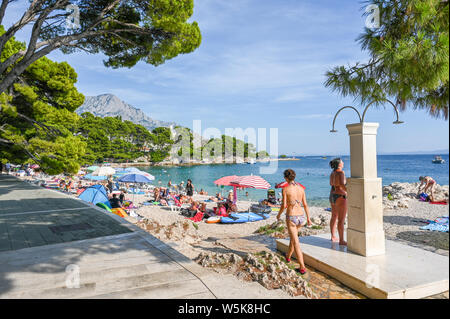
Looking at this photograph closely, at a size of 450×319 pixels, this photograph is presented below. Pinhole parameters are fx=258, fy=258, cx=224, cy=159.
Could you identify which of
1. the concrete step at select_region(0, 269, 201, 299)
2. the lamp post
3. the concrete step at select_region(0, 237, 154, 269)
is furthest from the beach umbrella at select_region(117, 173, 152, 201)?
the lamp post

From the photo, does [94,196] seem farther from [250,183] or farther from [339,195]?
[339,195]

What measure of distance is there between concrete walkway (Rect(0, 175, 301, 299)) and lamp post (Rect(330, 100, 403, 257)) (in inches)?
82.8

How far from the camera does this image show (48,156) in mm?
12172

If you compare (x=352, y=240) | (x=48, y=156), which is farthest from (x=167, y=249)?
(x=48, y=156)

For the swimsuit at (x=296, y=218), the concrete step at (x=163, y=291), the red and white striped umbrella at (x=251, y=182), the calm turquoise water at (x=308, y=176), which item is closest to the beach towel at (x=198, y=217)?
the red and white striped umbrella at (x=251, y=182)

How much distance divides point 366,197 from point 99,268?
4374 millimetres

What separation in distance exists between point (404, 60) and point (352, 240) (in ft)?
9.77

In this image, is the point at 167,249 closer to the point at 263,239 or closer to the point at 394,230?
the point at 263,239

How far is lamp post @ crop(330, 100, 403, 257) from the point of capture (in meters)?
4.34

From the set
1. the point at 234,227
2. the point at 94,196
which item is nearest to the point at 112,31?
the point at 94,196

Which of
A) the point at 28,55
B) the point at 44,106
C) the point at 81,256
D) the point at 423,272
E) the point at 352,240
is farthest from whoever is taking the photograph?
the point at 44,106

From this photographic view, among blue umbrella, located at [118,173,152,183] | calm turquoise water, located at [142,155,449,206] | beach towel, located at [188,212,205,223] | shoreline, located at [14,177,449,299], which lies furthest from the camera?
calm turquoise water, located at [142,155,449,206]

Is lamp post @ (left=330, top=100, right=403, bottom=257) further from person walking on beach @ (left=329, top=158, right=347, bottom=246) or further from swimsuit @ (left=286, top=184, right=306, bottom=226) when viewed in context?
swimsuit @ (left=286, top=184, right=306, bottom=226)

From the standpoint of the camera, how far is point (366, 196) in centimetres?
439
